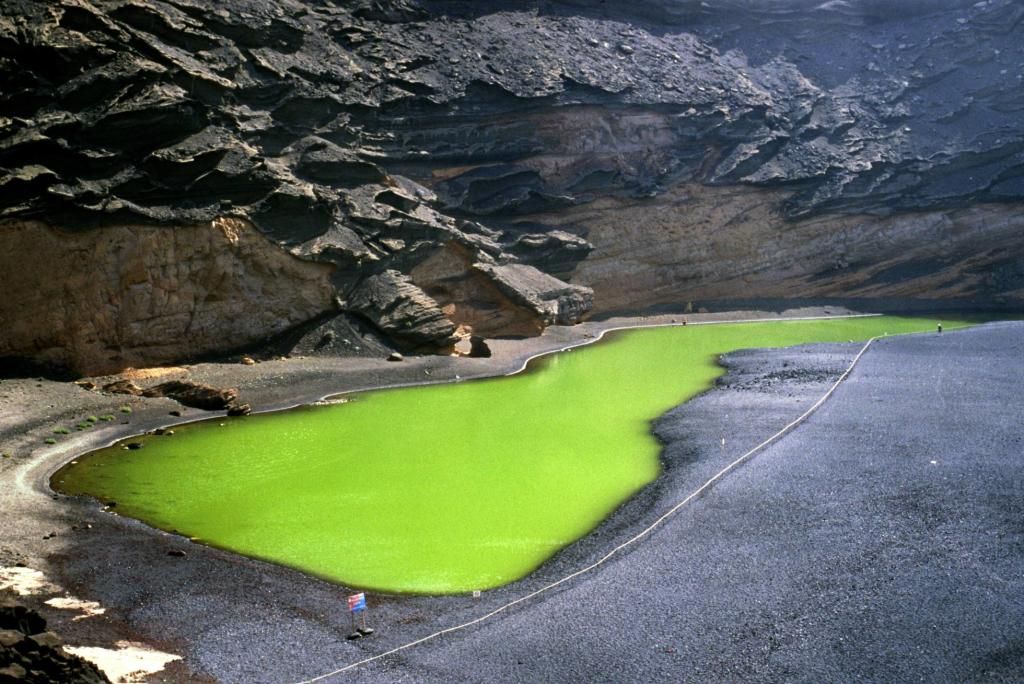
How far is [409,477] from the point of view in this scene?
18.0 m

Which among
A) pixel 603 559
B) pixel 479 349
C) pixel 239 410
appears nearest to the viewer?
pixel 603 559

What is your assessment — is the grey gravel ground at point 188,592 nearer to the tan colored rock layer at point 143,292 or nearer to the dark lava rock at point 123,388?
the dark lava rock at point 123,388

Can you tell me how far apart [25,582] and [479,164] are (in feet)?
101

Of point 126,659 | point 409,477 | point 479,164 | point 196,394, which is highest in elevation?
point 479,164

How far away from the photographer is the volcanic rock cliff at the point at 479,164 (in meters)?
24.6

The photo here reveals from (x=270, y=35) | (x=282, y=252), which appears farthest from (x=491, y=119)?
(x=282, y=252)

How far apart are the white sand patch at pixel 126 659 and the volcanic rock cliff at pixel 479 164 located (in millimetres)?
15956

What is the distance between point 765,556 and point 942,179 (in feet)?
140

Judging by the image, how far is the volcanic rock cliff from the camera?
24594 millimetres

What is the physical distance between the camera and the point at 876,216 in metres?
47.6

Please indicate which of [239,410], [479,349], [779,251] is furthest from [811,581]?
[779,251]

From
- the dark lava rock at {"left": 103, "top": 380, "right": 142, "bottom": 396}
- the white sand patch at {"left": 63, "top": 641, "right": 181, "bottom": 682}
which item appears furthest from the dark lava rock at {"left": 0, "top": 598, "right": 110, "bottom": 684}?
the dark lava rock at {"left": 103, "top": 380, "right": 142, "bottom": 396}

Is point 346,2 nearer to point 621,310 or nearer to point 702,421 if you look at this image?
point 621,310

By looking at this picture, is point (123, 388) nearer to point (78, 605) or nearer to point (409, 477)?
point (409, 477)
